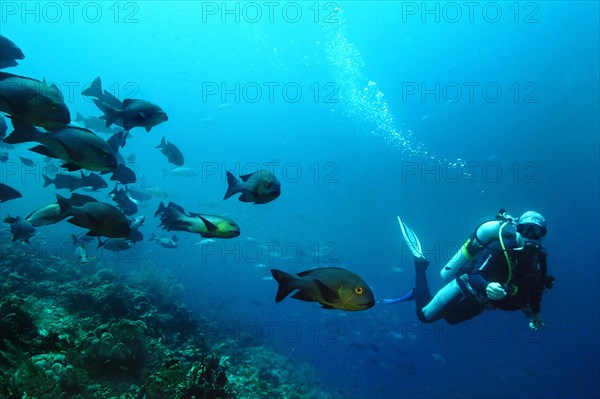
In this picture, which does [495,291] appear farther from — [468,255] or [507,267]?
[468,255]

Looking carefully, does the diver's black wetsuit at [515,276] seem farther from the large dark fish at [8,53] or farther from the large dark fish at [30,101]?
the large dark fish at [8,53]

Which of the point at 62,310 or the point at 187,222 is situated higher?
the point at 187,222

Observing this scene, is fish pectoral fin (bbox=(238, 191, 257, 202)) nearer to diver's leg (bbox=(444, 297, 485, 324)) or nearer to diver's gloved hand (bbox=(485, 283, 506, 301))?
diver's gloved hand (bbox=(485, 283, 506, 301))

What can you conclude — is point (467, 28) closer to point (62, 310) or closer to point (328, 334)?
point (328, 334)

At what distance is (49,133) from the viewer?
8.93ft

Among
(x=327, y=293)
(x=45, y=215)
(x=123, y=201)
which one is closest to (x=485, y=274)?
(x=327, y=293)

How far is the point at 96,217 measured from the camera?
9.12ft

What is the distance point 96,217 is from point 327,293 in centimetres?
196

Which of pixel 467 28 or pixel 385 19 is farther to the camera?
pixel 385 19

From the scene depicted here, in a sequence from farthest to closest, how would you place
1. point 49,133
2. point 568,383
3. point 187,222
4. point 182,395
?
point 568,383, point 182,395, point 187,222, point 49,133

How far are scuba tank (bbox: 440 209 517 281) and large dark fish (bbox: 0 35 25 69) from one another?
24.7 feet

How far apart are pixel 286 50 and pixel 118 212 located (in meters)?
88.0

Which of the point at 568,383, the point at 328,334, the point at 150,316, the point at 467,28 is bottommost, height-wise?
the point at 568,383

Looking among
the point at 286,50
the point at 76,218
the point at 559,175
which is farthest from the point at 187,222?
the point at 286,50
